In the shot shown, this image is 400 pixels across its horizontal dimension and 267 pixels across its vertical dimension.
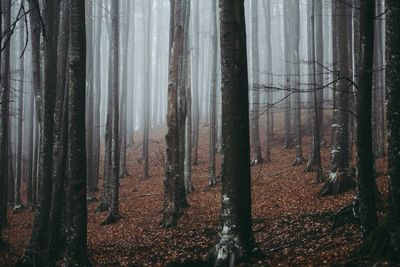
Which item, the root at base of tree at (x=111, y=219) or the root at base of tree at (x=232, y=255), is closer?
the root at base of tree at (x=232, y=255)

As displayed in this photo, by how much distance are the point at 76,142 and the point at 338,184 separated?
305 inches

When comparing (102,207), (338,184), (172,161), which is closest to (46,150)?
(172,161)

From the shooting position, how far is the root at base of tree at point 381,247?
4.89 metres

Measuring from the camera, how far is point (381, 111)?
17.8 metres

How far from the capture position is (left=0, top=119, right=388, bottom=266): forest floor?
7047mm

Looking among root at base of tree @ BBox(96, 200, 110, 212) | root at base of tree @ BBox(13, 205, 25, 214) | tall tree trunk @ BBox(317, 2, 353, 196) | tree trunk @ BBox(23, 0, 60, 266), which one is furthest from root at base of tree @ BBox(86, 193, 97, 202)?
tall tree trunk @ BBox(317, 2, 353, 196)

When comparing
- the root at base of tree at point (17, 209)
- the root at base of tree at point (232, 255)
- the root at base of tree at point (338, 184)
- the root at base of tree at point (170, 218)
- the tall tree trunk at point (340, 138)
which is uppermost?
the tall tree trunk at point (340, 138)

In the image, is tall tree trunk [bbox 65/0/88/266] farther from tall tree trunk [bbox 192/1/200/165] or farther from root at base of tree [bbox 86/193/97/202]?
tall tree trunk [bbox 192/1/200/165]

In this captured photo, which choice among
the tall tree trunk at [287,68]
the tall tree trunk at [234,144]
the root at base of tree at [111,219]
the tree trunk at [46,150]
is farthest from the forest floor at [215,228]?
the tall tree trunk at [287,68]

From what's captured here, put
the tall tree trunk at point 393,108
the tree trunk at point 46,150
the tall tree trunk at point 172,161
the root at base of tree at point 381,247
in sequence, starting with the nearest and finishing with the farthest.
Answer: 1. the root at base of tree at point 381,247
2. the tall tree trunk at point 393,108
3. the tree trunk at point 46,150
4. the tall tree trunk at point 172,161

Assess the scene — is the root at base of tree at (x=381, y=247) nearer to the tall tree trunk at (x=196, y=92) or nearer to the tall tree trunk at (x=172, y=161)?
the tall tree trunk at (x=172, y=161)

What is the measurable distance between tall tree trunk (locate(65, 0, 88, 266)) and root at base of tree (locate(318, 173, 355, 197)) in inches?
290

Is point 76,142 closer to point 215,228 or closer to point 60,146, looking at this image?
point 60,146

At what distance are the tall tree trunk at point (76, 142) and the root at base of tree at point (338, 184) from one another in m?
7.37
